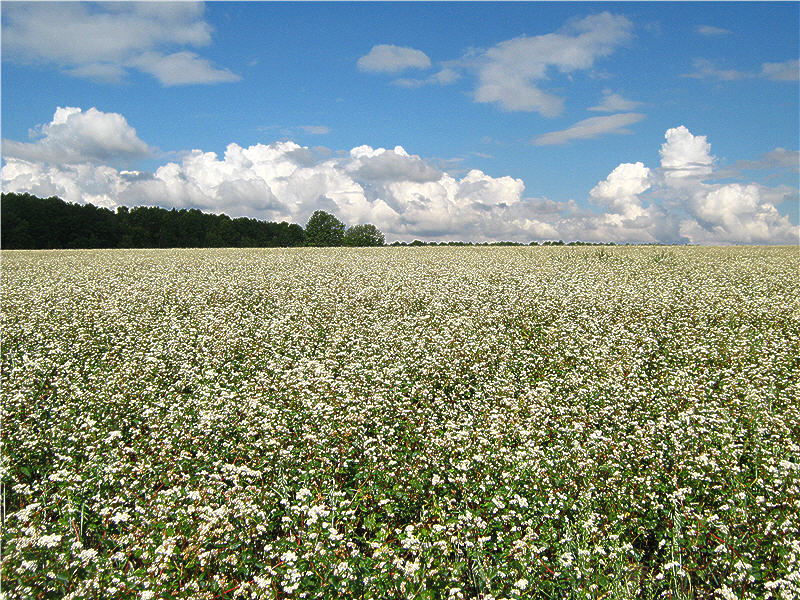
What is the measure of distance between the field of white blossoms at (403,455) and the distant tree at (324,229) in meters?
98.8

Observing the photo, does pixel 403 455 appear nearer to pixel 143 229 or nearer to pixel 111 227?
pixel 111 227

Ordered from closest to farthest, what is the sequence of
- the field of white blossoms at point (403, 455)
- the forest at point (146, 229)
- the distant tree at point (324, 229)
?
the field of white blossoms at point (403, 455) < the forest at point (146, 229) < the distant tree at point (324, 229)

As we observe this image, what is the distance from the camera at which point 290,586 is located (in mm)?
4965

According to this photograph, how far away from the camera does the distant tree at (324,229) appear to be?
113 m

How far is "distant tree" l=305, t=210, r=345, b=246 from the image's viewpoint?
11338 centimetres

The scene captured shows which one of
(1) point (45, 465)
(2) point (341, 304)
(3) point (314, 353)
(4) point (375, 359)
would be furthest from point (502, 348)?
(1) point (45, 465)

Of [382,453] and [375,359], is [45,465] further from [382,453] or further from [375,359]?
[375,359]

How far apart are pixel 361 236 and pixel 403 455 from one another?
114926 millimetres

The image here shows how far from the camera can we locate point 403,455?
24.1 ft

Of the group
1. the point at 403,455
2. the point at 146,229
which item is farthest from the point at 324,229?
the point at 403,455

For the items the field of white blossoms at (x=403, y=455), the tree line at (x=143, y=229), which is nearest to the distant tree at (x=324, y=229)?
the tree line at (x=143, y=229)

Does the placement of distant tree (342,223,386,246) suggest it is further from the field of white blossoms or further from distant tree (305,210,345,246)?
the field of white blossoms

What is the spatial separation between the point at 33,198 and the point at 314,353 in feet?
294

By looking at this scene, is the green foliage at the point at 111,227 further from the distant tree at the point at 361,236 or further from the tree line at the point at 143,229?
the distant tree at the point at 361,236
